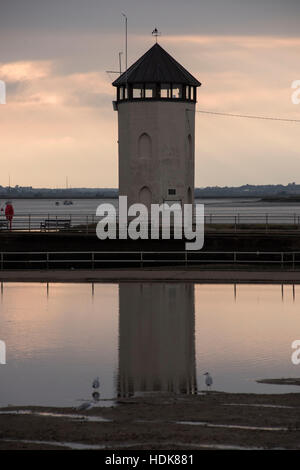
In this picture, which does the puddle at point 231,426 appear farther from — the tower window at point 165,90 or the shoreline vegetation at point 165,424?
the tower window at point 165,90

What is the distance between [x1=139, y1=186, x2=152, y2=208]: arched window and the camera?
57.9m

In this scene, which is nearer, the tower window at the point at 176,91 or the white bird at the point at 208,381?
the white bird at the point at 208,381

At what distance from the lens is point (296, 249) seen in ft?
169

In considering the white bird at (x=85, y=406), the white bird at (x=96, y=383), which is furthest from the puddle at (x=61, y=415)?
the white bird at (x=96, y=383)

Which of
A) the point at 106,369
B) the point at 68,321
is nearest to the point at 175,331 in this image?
the point at 68,321

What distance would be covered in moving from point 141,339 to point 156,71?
32.4 metres

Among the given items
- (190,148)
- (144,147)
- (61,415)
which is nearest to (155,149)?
(144,147)

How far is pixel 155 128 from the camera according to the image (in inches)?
2250

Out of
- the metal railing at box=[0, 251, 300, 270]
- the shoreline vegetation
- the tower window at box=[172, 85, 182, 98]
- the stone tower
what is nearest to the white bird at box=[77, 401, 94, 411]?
the shoreline vegetation

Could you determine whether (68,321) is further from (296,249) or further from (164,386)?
(296,249)

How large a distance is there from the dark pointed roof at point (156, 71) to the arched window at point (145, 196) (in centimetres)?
602

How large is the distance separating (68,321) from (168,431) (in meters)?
14.3

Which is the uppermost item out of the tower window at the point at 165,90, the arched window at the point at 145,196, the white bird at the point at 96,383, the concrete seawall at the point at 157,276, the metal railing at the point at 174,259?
the tower window at the point at 165,90

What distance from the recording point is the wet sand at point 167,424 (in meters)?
15.6
